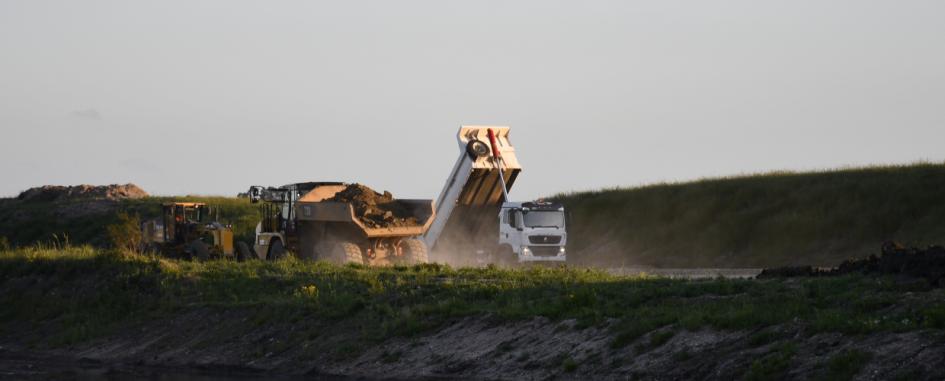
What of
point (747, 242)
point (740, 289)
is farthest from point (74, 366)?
point (747, 242)

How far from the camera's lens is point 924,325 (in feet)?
60.8

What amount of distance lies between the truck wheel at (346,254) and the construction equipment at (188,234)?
570 centimetres

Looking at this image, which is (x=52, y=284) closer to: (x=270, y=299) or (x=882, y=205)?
(x=270, y=299)

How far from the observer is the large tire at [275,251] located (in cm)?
4194

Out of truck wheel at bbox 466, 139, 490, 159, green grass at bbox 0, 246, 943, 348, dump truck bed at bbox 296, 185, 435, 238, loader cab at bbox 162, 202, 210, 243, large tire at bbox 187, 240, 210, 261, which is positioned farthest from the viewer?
loader cab at bbox 162, 202, 210, 243

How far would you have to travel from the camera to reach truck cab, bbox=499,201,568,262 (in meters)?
43.7

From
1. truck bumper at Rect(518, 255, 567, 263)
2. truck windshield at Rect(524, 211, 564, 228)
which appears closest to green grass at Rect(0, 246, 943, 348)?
truck bumper at Rect(518, 255, 567, 263)

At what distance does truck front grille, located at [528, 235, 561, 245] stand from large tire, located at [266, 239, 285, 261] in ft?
26.4

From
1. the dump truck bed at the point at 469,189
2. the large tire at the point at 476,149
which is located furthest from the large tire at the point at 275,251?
Result: the large tire at the point at 476,149

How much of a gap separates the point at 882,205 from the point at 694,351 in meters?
37.5

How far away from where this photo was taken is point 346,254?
39031 millimetres

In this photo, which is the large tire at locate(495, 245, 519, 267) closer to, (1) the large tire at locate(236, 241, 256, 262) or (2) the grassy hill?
(1) the large tire at locate(236, 241, 256, 262)

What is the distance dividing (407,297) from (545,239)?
1596cm

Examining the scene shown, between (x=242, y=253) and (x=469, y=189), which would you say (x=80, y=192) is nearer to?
(x=242, y=253)
